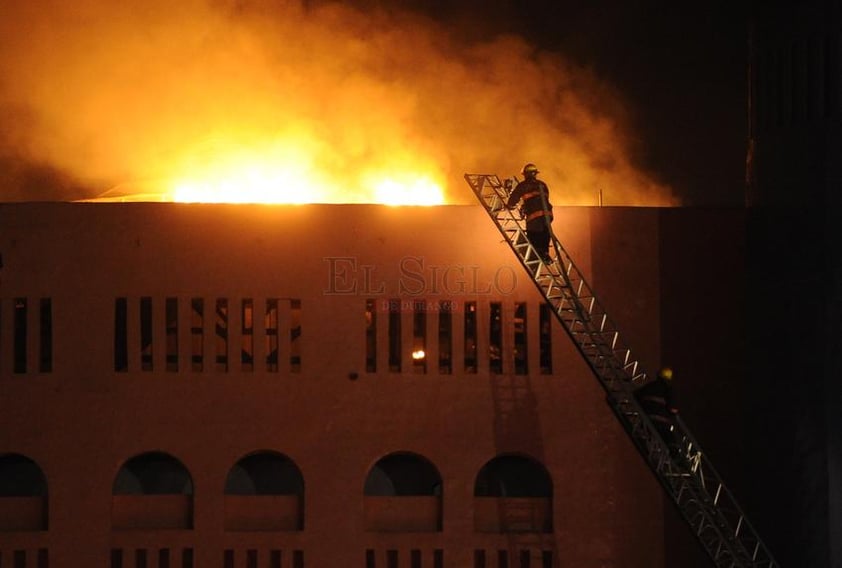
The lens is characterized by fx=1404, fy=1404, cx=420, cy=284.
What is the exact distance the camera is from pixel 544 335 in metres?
19.5

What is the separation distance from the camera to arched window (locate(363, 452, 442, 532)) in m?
19.2

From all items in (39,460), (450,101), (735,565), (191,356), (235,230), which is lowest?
(735,565)

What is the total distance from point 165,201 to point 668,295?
23.7ft

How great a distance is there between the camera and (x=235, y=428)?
19.0m

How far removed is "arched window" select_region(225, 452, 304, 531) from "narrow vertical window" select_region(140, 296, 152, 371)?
74.1 inches

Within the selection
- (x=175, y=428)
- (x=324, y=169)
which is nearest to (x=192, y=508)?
(x=175, y=428)

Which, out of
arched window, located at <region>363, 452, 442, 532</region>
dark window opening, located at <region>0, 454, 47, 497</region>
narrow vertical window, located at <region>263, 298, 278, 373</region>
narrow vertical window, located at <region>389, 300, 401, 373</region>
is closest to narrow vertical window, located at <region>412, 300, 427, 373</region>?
narrow vertical window, located at <region>389, 300, 401, 373</region>

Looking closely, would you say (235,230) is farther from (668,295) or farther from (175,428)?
(668,295)

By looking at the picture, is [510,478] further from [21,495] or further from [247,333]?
[21,495]

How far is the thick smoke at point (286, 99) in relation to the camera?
2223 centimetres

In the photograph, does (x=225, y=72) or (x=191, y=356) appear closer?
(x=191, y=356)

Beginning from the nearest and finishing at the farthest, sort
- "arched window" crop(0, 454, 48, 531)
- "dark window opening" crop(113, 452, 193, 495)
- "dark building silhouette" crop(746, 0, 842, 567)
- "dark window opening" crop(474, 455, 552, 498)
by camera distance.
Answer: "dark building silhouette" crop(746, 0, 842, 567), "arched window" crop(0, 454, 48, 531), "dark window opening" crop(113, 452, 193, 495), "dark window opening" crop(474, 455, 552, 498)

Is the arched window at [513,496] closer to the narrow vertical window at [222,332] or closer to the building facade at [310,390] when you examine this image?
the building facade at [310,390]

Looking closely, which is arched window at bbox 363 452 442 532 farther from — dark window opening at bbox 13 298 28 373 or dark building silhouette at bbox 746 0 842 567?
dark window opening at bbox 13 298 28 373
